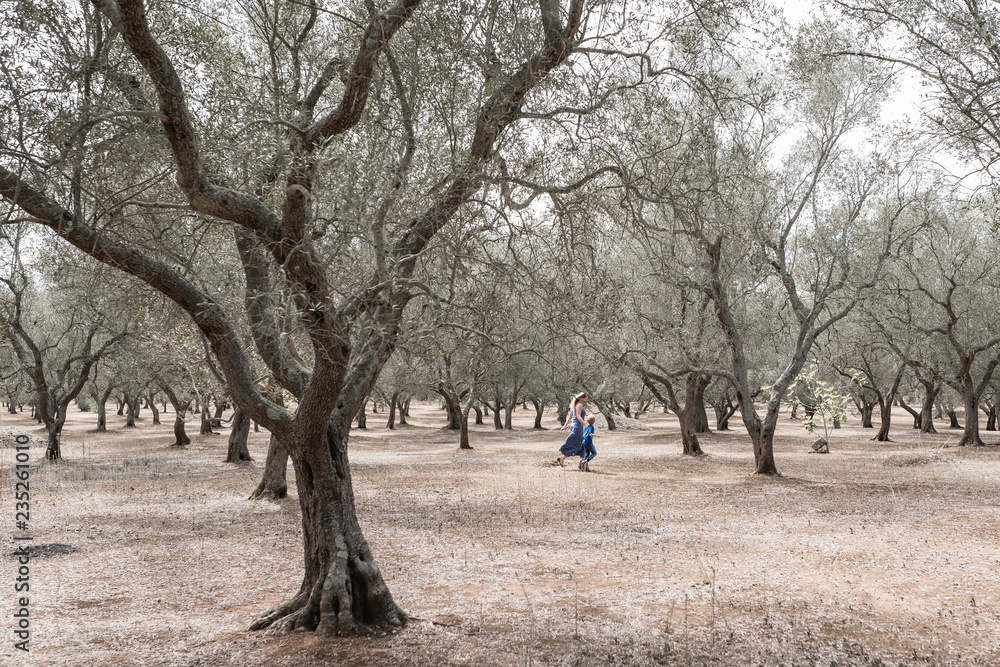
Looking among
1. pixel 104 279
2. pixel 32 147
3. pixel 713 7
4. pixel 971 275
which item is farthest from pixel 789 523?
pixel 971 275

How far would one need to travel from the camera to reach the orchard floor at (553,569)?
552 cm

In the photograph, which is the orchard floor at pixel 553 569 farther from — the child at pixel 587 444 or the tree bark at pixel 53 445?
the tree bark at pixel 53 445

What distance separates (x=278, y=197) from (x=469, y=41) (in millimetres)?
2351

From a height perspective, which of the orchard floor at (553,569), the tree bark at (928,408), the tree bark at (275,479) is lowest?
the orchard floor at (553,569)

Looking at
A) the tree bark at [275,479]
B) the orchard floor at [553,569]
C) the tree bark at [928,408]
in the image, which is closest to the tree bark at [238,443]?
the orchard floor at [553,569]

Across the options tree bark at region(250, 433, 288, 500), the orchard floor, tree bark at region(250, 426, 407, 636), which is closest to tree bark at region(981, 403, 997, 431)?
the orchard floor

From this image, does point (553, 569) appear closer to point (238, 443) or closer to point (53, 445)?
point (238, 443)

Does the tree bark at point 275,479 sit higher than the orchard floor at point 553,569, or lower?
higher

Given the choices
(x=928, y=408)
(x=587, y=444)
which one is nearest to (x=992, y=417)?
(x=928, y=408)

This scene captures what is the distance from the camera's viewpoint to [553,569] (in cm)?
821

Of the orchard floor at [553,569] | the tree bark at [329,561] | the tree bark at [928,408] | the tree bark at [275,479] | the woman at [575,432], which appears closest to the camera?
the orchard floor at [553,569]

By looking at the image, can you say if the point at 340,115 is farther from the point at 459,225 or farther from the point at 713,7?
the point at 713,7

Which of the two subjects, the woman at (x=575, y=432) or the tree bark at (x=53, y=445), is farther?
the tree bark at (x=53, y=445)

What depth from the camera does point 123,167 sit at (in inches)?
227
